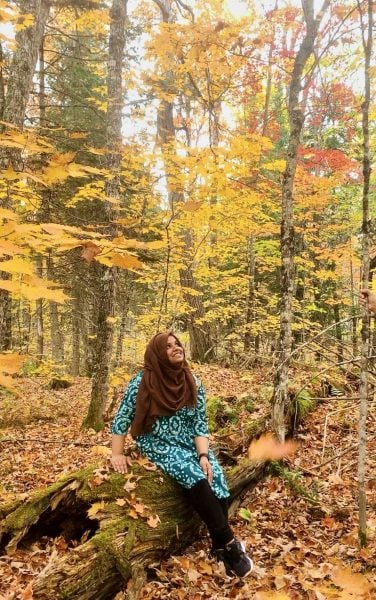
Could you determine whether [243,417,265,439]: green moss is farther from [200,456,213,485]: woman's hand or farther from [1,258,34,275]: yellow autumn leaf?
[1,258,34,275]: yellow autumn leaf

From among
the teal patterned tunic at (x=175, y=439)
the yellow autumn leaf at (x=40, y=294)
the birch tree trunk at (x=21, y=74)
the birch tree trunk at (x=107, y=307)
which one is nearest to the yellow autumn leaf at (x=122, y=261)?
the yellow autumn leaf at (x=40, y=294)

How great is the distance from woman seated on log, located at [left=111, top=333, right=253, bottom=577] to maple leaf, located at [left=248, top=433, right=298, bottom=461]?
110 cm

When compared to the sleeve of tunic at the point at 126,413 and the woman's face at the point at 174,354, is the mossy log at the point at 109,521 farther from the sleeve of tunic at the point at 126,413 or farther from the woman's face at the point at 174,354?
the woman's face at the point at 174,354

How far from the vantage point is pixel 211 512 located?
11.7ft

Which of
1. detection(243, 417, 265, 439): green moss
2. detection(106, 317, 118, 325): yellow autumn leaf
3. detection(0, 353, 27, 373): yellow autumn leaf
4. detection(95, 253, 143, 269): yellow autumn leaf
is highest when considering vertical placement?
detection(95, 253, 143, 269): yellow autumn leaf

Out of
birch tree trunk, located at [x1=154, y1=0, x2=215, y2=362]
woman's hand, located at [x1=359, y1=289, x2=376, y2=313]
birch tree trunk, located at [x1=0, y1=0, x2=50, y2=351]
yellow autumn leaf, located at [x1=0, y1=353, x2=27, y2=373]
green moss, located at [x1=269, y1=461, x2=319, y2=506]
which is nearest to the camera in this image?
yellow autumn leaf, located at [x1=0, y1=353, x2=27, y2=373]

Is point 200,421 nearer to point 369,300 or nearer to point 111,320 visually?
point 369,300

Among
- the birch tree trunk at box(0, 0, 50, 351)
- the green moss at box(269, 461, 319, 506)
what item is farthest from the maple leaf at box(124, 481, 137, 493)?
the birch tree trunk at box(0, 0, 50, 351)

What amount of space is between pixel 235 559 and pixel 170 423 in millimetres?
1235

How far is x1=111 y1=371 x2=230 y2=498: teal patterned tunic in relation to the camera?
150 inches

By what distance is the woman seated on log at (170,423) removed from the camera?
12.5 feet

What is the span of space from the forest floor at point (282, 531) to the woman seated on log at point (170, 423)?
0.53m

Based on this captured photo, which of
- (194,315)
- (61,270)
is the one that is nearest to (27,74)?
(61,270)

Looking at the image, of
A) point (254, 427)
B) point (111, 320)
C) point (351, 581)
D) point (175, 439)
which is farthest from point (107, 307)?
point (351, 581)
